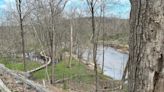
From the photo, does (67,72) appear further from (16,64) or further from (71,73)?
(16,64)


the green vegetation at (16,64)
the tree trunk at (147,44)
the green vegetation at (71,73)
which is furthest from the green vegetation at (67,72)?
the tree trunk at (147,44)

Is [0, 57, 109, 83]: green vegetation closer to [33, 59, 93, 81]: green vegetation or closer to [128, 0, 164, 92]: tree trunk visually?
[33, 59, 93, 81]: green vegetation

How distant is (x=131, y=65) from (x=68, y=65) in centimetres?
3720

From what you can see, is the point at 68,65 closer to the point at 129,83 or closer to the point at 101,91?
the point at 101,91

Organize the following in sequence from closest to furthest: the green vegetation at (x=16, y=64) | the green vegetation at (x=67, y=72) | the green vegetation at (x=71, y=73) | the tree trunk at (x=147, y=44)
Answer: the tree trunk at (x=147, y=44), the green vegetation at (x=71, y=73), the green vegetation at (x=67, y=72), the green vegetation at (x=16, y=64)

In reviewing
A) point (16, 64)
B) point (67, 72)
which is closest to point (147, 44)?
point (67, 72)

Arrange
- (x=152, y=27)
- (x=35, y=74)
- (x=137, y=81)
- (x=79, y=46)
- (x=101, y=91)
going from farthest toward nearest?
(x=79, y=46) → (x=35, y=74) → (x=101, y=91) → (x=137, y=81) → (x=152, y=27)

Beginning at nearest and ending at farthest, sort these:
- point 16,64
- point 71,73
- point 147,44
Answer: point 147,44
point 71,73
point 16,64

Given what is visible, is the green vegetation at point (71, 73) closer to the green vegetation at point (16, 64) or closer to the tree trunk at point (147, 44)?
the green vegetation at point (16, 64)

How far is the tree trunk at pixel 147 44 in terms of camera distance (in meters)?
1.89

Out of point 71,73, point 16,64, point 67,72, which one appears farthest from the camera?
point 16,64

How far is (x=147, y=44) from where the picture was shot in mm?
1934

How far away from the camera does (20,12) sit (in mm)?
20969

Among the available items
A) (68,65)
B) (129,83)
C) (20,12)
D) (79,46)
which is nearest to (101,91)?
(20,12)
